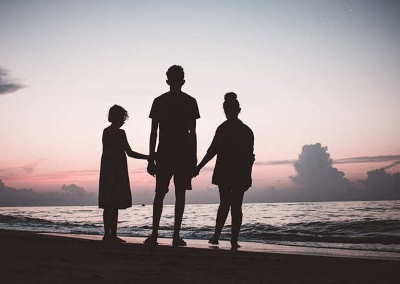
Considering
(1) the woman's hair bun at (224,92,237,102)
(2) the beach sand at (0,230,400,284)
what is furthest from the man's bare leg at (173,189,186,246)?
(1) the woman's hair bun at (224,92,237,102)

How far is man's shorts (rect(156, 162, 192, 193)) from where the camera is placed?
5.21 m

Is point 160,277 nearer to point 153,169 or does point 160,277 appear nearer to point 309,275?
point 309,275

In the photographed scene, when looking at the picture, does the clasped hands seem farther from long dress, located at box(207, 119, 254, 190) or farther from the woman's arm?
long dress, located at box(207, 119, 254, 190)

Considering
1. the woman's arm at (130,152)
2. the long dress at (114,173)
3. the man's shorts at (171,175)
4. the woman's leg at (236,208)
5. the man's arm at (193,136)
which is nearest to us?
the man's shorts at (171,175)

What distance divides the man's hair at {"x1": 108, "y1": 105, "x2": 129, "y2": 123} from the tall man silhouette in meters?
1.25

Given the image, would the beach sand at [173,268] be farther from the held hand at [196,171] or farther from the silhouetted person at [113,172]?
the silhouetted person at [113,172]

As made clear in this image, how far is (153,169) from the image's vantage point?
17.2 feet

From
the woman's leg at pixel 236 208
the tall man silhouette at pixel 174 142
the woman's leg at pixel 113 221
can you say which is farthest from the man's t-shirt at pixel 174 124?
the woman's leg at pixel 113 221

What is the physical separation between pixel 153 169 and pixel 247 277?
2657 millimetres

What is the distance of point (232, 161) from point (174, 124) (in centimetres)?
135

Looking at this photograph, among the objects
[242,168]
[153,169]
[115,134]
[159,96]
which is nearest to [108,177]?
[115,134]

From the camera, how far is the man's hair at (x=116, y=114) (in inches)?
253

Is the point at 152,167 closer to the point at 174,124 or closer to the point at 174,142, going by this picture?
the point at 174,142

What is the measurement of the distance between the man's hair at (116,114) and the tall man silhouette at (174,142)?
1245 mm
